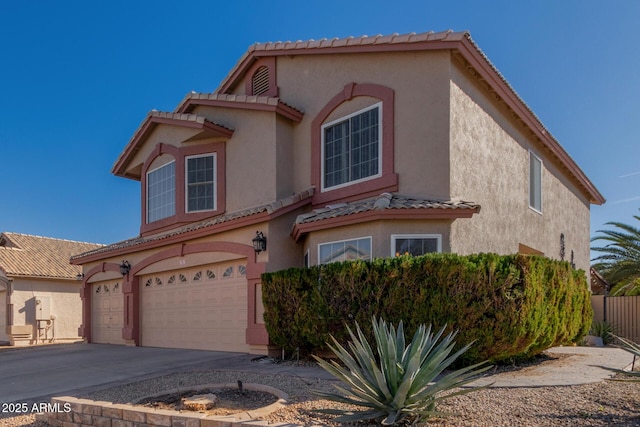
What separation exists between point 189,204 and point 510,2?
10.8 meters

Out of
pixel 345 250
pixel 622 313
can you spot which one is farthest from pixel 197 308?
pixel 622 313

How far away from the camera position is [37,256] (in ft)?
88.4

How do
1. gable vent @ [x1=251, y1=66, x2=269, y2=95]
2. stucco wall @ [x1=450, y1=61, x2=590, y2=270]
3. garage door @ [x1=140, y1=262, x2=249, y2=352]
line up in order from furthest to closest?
gable vent @ [x1=251, y1=66, x2=269, y2=95] → garage door @ [x1=140, y1=262, x2=249, y2=352] → stucco wall @ [x1=450, y1=61, x2=590, y2=270]

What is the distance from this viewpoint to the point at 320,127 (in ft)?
46.3

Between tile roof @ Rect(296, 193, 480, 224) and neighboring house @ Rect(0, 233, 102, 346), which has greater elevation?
tile roof @ Rect(296, 193, 480, 224)

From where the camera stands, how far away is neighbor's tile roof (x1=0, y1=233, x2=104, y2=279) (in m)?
24.6

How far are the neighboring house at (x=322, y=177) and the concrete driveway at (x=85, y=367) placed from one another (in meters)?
0.97

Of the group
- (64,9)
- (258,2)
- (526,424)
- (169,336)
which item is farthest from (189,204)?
(526,424)

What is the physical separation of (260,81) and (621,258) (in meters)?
17.0

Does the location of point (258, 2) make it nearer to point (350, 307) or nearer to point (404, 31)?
point (404, 31)

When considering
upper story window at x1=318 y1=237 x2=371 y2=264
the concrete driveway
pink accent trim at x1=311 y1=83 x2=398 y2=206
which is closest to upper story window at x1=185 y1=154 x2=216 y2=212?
pink accent trim at x1=311 y1=83 x2=398 y2=206

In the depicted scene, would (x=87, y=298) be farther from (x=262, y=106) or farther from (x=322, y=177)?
(x=322, y=177)

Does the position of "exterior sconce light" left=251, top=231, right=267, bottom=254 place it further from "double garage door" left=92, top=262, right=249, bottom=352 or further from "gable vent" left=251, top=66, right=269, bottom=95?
"gable vent" left=251, top=66, right=269, bottom=95

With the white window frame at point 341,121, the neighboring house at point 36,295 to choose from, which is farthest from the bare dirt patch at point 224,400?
the neighboring house at point 36,295
